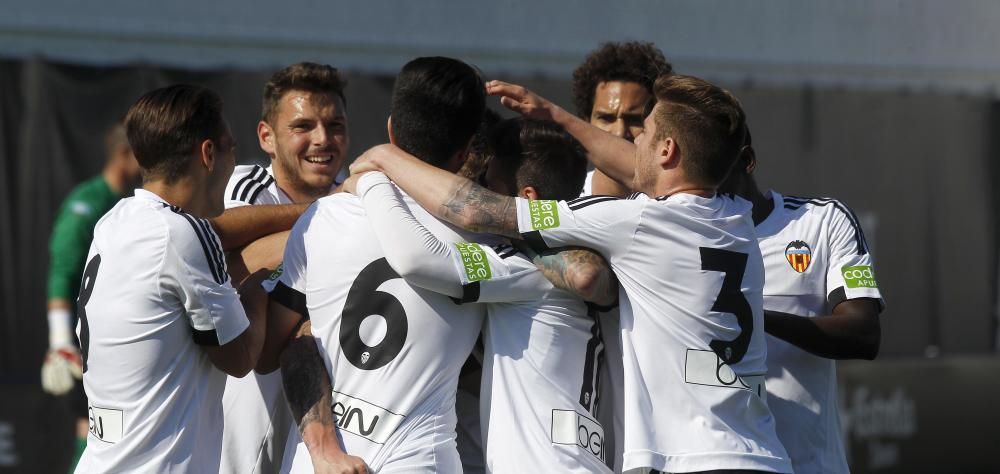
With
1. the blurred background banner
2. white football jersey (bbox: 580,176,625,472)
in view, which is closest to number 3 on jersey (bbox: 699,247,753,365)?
white football jersey (bbox: 580,176,625,472)

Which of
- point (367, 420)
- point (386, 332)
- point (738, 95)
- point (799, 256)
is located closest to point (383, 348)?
point (386, 332)

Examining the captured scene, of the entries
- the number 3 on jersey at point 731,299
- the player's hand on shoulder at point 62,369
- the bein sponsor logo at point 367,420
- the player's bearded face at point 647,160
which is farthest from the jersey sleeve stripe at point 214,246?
the player's hand on shoulder at point 62,369

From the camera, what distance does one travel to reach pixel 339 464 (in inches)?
133

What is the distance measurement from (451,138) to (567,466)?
3.29 ft

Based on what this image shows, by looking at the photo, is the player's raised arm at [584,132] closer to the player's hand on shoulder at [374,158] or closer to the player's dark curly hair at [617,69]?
the player's hand on shoulder at [374,158]

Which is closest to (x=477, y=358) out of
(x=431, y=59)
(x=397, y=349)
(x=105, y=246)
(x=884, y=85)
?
(x=397, y=349)

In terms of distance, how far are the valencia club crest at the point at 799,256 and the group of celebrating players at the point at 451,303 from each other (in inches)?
25.4

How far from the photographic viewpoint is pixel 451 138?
3582mm

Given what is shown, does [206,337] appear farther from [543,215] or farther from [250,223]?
[543,215]

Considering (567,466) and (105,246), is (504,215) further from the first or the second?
(105,246)

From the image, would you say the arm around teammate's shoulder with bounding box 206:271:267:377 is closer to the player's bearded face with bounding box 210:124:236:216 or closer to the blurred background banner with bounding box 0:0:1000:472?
the player's bearded face with bounding box 210:124:236:216

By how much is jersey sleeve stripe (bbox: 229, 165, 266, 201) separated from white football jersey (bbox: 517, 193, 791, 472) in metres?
1.49

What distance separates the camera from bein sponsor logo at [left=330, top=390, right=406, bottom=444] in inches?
135

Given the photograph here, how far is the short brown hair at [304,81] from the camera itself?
16.4ft
